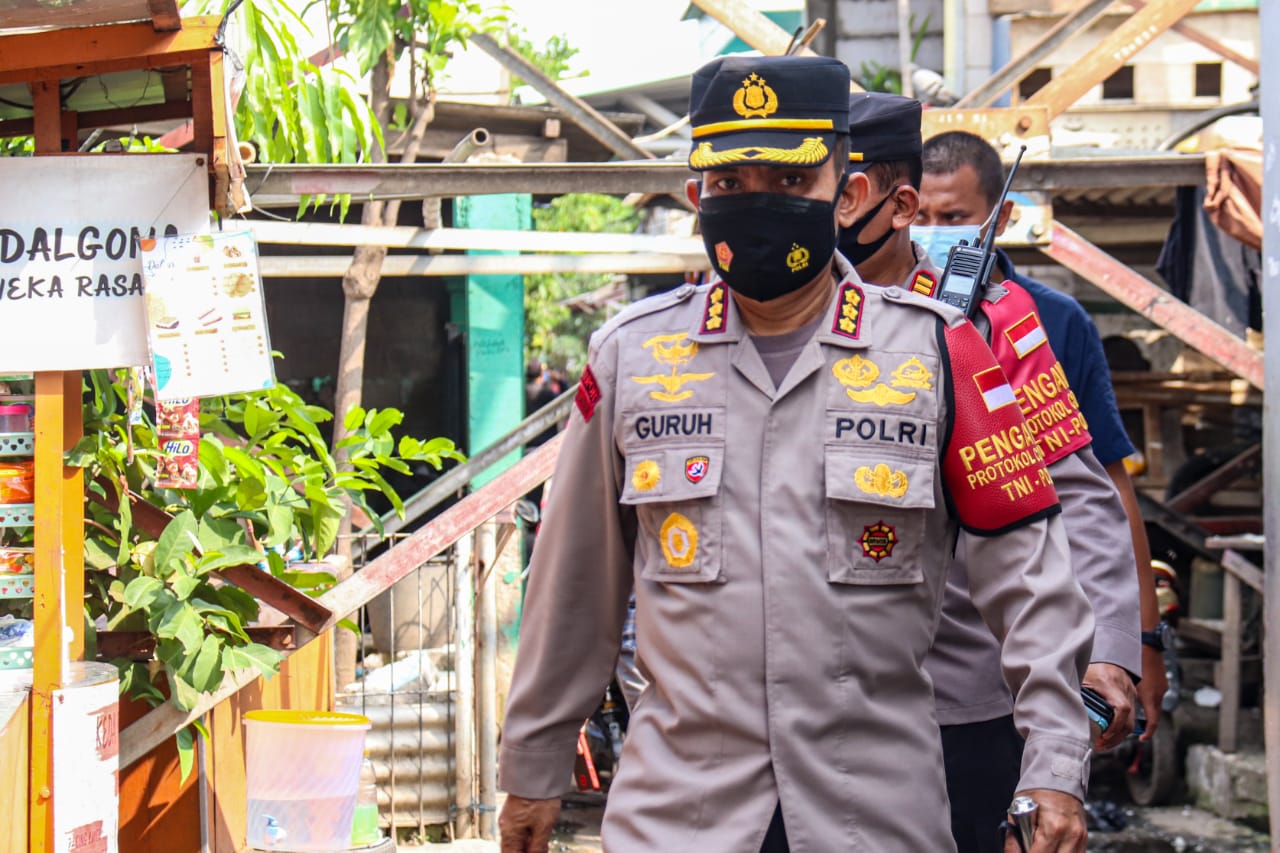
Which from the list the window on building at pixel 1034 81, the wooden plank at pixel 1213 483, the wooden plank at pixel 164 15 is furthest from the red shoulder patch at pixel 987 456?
the window on building at pixel 1034 81

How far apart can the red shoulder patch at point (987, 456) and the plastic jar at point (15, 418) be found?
247 cm

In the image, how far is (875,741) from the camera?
7.53 feet

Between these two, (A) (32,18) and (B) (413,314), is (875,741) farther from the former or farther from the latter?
(B) (413,314)

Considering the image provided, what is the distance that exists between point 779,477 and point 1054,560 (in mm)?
447

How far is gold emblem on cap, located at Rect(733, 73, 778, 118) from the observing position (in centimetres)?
240

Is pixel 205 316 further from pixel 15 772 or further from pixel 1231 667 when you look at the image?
pixel 1231 667

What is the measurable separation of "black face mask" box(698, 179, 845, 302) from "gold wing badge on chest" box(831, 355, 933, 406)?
161 mm

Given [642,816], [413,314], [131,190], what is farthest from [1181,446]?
[642,816]

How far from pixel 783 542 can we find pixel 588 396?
1.42 feet

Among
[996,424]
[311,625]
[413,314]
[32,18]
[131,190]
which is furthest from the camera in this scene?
[413,314]

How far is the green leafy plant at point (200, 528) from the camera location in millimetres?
4172

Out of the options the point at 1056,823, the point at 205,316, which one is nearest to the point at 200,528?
the point at 205,316

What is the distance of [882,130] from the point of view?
317 cm

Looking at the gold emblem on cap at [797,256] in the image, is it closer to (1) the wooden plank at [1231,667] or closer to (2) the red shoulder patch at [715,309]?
(2) the red shoulder patch at [715,309]
